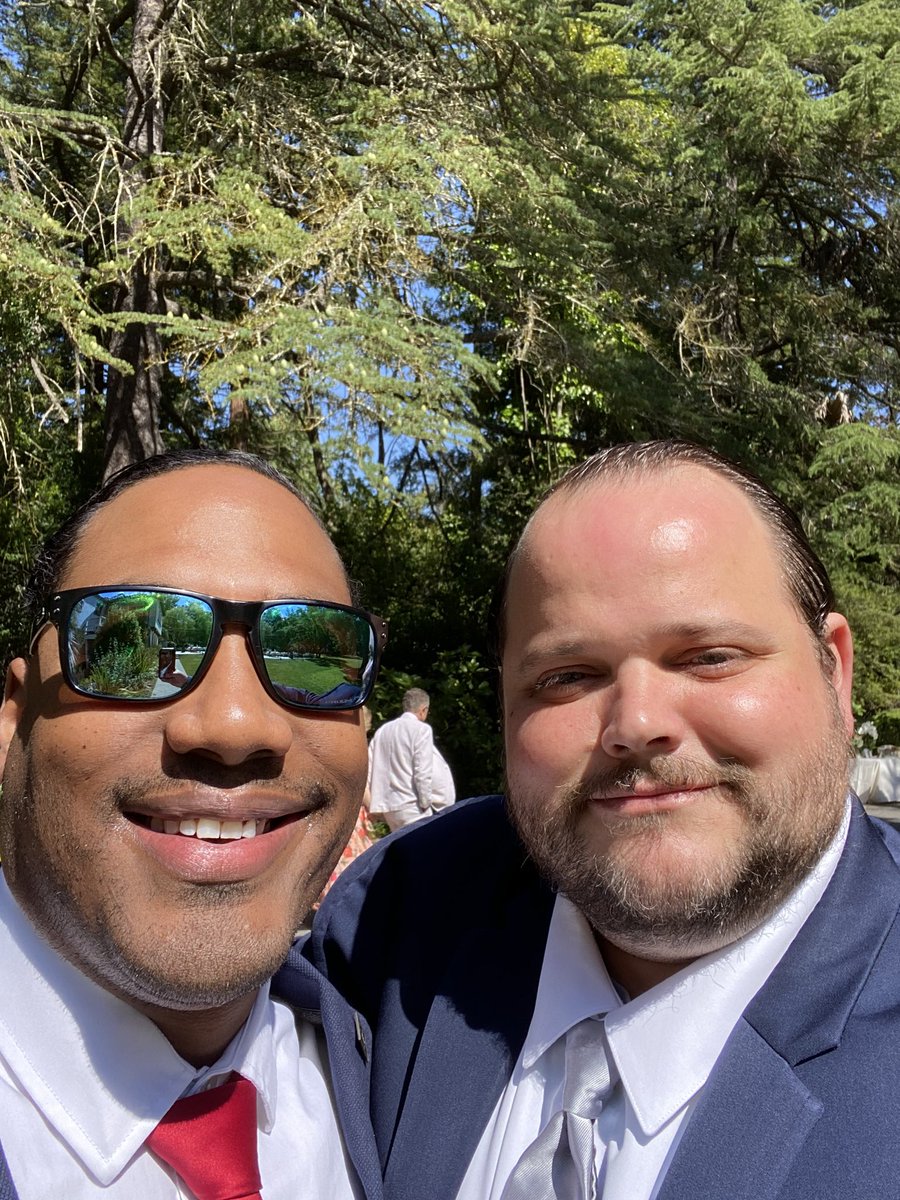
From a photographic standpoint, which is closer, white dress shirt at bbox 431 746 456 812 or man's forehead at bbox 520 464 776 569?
man's forehead at bbox 520 464 776 569

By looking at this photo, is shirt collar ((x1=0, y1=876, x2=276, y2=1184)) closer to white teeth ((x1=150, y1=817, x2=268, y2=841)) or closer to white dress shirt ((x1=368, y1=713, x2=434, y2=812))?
white teeth ((x1=150, y1=817, x2=268, y2=841))

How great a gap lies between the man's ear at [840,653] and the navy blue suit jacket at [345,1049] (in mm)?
957

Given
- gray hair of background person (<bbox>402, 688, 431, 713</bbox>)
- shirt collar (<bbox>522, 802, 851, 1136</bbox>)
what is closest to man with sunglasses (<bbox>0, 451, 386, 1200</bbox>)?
shirt collar (<bbox>522, 802, 851, 1136</bbox>)

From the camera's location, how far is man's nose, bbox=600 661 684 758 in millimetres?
1524

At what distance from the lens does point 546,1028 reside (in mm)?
1603

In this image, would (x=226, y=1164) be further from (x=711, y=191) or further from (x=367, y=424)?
(x=711, y=191)

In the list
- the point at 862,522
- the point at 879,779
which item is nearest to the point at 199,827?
the point at 862,522

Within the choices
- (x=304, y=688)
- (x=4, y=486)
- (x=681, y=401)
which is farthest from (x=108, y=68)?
(x=304, y=688)

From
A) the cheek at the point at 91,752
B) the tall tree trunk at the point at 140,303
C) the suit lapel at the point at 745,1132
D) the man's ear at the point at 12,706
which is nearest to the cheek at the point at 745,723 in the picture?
the suit lapel at the point at 745,1132

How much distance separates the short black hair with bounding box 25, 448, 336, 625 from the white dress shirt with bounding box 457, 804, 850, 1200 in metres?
0.95

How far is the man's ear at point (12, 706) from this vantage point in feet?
5.24

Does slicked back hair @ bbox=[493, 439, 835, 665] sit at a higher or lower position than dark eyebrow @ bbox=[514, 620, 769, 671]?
higher

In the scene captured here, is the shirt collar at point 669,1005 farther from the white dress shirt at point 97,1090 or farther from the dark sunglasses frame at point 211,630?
the dark sunglasses frame at point 211,630

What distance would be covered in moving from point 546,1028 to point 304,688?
2.07ft
